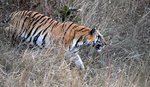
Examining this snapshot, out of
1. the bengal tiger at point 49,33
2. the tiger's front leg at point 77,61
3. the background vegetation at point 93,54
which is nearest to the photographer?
the background vegetation at point 93,54

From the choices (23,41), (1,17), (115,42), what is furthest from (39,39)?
(115,42)

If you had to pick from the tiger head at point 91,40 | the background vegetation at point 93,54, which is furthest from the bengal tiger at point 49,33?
Answer: the background vegetation at point 93,54

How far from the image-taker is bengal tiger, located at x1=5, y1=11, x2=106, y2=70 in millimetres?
6578

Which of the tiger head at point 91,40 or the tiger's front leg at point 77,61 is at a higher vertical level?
the tiger head at point 91,40

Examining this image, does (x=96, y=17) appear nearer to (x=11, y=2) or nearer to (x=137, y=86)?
(x=11, y=2)

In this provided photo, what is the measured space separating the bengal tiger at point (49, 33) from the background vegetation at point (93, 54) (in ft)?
0.64

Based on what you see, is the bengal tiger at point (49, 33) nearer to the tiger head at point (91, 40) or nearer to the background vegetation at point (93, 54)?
the tiger head at point (91, 40)

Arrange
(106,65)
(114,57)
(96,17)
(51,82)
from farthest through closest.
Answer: (96,17), (114,57), (106,65), (51,82)

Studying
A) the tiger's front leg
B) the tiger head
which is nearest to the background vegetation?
the tiger's front leg

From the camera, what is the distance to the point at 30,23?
702 centimetres

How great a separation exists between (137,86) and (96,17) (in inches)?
94.0

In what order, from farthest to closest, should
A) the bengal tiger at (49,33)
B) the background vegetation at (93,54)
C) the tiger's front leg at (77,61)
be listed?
the bengal tiger at (49,33), the tiger's front leg at (77,61), the background vegetation at (93,54)

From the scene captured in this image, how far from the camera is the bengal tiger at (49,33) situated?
6.58 m

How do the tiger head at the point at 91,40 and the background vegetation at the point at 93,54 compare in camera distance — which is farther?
the tiger head at the point at 91,40
